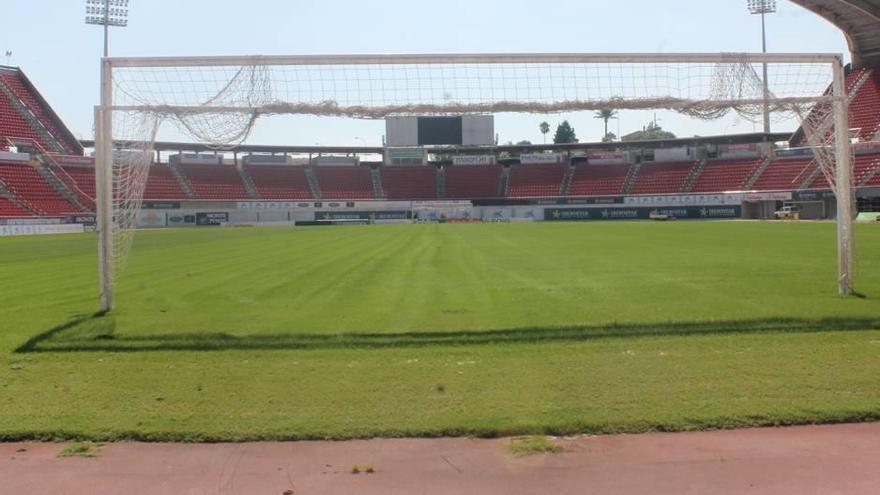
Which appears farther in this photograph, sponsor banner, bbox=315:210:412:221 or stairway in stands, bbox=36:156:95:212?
sponsor banner, bbox=315:210:412:221

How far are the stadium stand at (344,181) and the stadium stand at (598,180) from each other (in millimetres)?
25208

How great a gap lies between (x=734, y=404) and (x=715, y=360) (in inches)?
58.3

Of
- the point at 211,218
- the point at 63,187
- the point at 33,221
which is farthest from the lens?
the point at 211,218

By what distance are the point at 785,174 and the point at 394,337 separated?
229 ft

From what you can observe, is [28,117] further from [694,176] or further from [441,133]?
[694,176]

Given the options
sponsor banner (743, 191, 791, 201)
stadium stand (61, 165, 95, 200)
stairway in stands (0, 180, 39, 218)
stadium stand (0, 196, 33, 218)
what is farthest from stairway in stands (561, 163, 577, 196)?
stadium stand (0, 196, 33, 218)

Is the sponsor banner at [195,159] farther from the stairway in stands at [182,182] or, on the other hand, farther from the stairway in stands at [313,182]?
the stairway in stands at [313,182]

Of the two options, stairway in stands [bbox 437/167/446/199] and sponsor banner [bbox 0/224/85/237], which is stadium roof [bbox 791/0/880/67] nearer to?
Result: stairway in stands [bbox 437/167/446/199]

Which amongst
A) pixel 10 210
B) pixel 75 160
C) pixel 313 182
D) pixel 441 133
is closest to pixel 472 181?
pixel 441 133

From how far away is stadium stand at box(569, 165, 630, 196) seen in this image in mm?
79875

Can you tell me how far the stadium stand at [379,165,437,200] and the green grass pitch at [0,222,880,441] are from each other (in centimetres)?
7027

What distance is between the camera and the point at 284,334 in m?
8.81

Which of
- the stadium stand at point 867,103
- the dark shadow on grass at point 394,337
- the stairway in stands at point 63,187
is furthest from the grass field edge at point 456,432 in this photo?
the stairway in stands at point 63,187

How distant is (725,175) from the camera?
75188 millimetres
